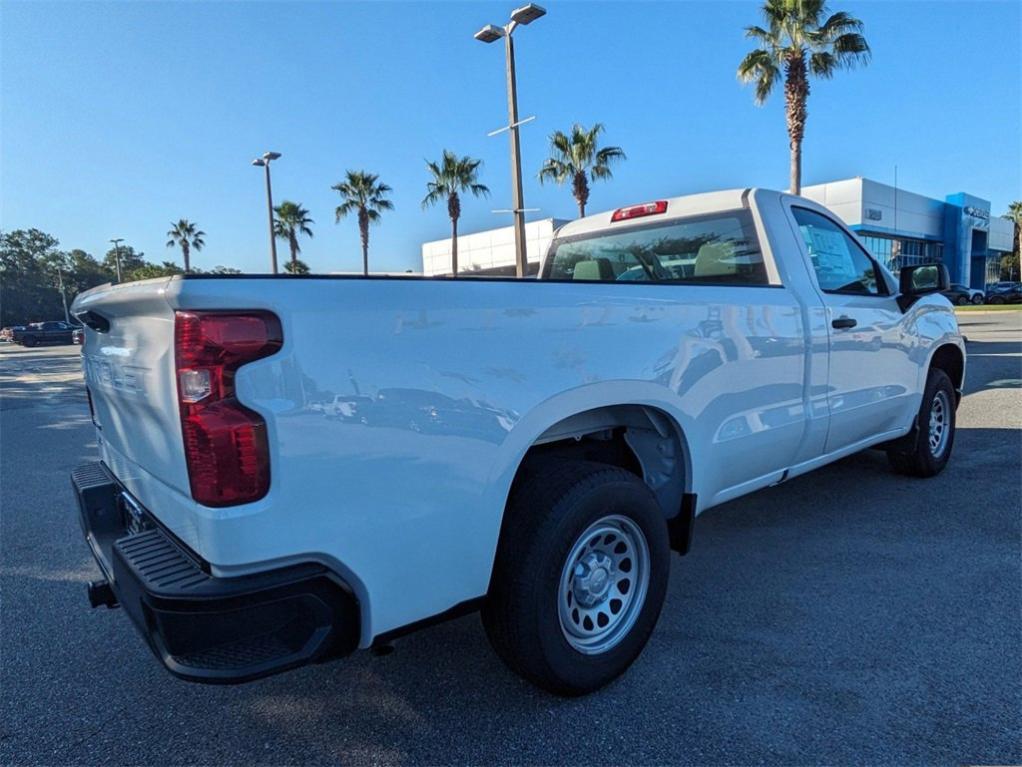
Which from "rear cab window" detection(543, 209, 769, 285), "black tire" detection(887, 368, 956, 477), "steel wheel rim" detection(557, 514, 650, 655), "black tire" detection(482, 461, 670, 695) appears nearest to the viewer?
"black tire" detection(482, 461, 670, 695)

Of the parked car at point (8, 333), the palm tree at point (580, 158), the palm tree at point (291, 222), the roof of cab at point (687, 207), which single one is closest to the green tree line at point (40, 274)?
the parked car at point (8, 333)

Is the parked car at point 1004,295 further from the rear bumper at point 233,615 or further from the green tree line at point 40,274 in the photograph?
the green tree line at point 40,274

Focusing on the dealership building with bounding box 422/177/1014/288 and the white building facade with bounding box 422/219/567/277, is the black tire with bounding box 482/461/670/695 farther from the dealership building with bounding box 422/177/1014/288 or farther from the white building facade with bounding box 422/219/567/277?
the white building facade with bounding box 422/219/567/277

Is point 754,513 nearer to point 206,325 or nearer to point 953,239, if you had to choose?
point 206,325

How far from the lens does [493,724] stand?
92.6 inches

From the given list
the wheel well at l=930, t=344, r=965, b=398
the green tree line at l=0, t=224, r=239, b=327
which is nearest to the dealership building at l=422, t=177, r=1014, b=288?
the wheel well at l=930, t=344, r=965, b=398

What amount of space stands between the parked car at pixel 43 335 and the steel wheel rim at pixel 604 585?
49.6m

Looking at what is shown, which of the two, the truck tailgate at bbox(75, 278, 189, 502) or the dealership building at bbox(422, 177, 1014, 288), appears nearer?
the truck tailgate at bbox(75, 278, 189, 502)

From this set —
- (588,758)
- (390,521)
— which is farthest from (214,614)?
(588,758)

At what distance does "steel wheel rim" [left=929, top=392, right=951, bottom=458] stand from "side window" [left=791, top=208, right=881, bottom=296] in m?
1.48

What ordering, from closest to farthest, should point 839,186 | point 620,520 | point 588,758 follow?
point 588,758 < point 620,520 < point 839,186

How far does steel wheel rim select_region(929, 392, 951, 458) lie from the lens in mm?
5125

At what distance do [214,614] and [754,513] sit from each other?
3870 mm

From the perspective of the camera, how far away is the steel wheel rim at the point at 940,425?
16.8ft
